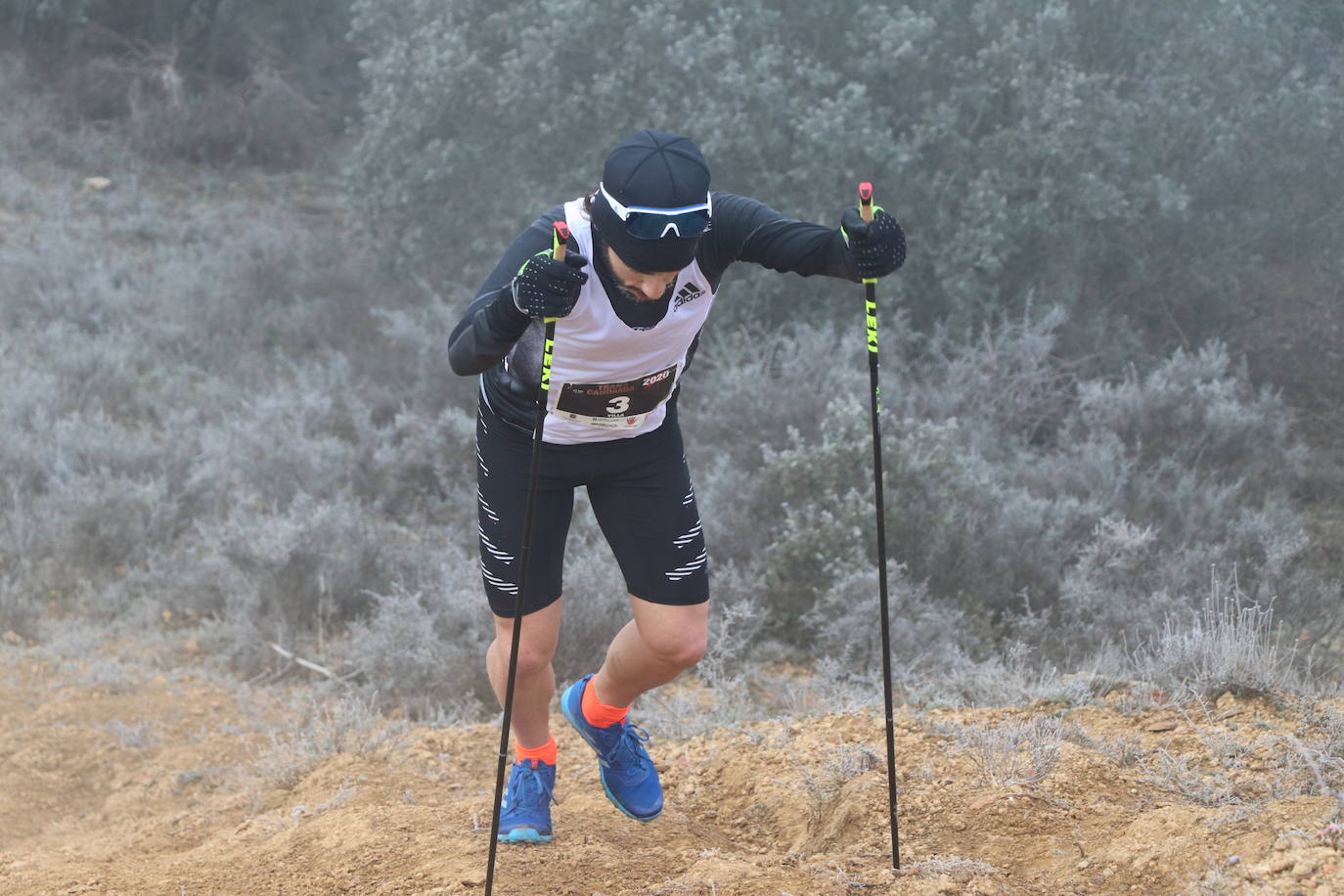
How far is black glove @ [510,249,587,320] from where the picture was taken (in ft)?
9.75

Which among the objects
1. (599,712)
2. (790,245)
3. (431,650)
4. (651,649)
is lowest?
(431,650)

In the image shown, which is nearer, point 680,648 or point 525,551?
point 525,551

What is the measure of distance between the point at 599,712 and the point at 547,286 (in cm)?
147

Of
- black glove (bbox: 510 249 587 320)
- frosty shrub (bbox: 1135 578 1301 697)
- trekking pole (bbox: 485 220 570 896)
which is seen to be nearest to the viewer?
black glove (bbox: 510 249 587 320)

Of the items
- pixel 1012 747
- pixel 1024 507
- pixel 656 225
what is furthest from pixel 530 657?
pixel 1024 507

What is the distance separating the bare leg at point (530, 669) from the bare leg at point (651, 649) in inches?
1.8

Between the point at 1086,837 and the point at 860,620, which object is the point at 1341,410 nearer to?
the point at 860,620

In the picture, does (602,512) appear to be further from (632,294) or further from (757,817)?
(757,817)

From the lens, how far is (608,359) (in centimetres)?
333

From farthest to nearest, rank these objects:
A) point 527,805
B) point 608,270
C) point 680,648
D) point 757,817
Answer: point 757,817 → point 527,805 → point 680,648 → point 608,270

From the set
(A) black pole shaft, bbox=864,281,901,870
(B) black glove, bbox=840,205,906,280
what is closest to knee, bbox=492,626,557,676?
(A) black pole shaft, bbox=864,281,901,870

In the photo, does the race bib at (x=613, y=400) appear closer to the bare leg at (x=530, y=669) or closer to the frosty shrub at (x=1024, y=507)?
the bare leg at (x=530, y=669)

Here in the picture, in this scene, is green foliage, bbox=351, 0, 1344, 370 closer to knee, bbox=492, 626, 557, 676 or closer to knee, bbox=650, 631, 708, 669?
knee, bbox=650, 631, 708, 669

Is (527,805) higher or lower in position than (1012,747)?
lower
